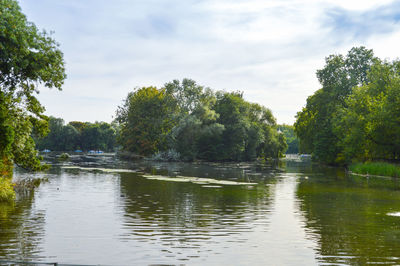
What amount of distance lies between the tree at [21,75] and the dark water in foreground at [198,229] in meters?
3.76

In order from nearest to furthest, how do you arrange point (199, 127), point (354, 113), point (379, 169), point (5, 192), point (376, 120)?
point (5, 192)
point (379, 169)
point (376, 120)
point (354, 113)
point (199, 127)

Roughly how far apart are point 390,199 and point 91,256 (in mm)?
25527

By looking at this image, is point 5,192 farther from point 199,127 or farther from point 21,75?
point 199,127

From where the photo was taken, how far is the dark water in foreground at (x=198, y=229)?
1337 centimetres

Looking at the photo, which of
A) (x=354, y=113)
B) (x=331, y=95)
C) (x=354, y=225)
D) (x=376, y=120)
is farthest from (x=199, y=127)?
(x=354, y=225)

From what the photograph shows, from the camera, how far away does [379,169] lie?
185ft

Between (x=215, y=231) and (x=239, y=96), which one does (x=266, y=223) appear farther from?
(x=239, y=96)

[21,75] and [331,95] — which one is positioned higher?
[331,95]

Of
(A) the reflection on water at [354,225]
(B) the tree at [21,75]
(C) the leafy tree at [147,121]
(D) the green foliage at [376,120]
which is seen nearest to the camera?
(A) the reflection on water at [354,225]

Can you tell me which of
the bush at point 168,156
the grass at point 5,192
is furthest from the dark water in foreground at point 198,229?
the bush at point 168,156

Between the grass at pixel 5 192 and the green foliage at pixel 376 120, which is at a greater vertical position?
the green foliage at pixel 376 120

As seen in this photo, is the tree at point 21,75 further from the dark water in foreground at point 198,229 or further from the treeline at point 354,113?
the treeline at point 354,113

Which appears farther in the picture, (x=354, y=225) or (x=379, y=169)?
(x=379, y=169)

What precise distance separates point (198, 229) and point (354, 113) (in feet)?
187
